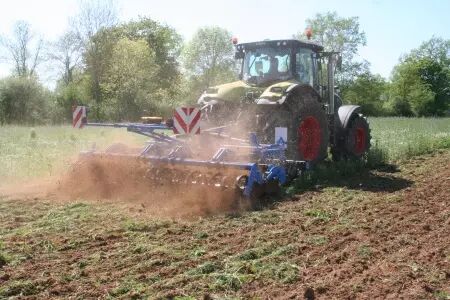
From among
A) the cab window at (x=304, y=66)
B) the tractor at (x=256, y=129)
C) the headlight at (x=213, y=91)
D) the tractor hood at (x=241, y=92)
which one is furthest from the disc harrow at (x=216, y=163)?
the cab window at (x=304, y=66)

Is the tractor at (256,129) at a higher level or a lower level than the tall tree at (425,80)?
lower

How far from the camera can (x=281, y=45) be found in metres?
8.85

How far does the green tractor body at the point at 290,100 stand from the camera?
8055mm

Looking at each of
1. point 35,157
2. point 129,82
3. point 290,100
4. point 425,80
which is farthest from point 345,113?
point 425,80

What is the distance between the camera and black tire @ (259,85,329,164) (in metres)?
8.03

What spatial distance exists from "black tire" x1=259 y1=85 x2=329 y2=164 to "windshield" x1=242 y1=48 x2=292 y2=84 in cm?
70

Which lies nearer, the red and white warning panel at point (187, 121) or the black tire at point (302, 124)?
the red and white warning panel at point (187, 121)

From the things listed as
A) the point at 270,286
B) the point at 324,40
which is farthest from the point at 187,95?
the point at 270,286

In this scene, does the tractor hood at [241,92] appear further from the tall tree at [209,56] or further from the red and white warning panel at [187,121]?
the tall tree at [209,56]

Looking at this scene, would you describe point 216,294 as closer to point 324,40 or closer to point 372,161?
point 372,161

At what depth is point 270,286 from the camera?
3748mm

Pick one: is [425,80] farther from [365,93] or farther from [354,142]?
[354,142]

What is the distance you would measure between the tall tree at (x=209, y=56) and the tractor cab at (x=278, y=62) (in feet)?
111

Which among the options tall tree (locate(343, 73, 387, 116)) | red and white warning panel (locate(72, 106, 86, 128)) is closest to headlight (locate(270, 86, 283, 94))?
red and white warning panel (locate(72, 106, 86, 128))
